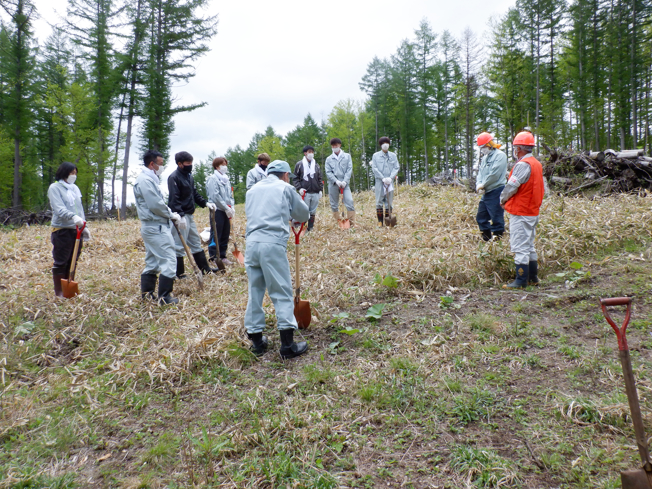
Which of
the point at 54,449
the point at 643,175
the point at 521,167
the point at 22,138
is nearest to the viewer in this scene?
the point at 54,449

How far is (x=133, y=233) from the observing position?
38.4 feet

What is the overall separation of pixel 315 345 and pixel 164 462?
185 centimetres

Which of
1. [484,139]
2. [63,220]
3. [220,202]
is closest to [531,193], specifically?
[484,139]

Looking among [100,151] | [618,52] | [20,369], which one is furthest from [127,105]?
[618,52]

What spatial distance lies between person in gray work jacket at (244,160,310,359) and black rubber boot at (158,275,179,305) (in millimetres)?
1991

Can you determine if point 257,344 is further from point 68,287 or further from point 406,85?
point 406,85

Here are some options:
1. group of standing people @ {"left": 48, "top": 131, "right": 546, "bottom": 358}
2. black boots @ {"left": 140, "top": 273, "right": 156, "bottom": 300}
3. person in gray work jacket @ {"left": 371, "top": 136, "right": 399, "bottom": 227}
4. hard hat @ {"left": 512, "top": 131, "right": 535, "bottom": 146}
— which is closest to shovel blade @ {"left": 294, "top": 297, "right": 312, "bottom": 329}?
group of standing people @ {"left": 48, "top": 131, "right": 546, "bottom": 358}

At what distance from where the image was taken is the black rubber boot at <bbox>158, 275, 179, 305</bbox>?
16.9 feet

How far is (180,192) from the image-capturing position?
6086 mm

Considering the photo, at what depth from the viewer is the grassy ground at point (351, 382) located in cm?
235

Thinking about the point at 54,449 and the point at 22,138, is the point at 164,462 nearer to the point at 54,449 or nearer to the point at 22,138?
the point at 54,449

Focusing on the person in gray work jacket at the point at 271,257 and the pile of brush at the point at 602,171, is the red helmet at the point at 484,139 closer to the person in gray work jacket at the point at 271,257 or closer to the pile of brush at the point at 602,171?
the person in gray work jacket at the point at 271,257

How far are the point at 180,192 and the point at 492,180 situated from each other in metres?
5.28

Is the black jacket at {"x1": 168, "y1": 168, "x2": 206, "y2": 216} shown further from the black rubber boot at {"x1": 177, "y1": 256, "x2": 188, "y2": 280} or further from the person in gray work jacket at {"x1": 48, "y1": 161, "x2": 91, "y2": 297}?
the person in gray work jacket at {"x1": 48, "y1": 161, "x2": 91, "y2": 297}
